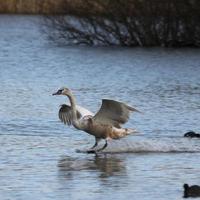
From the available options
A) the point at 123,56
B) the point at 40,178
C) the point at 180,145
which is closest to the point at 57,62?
the point at 123,56

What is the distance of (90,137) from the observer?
15398 mm

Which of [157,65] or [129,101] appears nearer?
[129,101]

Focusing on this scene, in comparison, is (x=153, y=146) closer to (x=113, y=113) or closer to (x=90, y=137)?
(x=113, y=113)

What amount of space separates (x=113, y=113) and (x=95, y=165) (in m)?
1.16

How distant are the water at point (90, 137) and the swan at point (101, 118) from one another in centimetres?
30

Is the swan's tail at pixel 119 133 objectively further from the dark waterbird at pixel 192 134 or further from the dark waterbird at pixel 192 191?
Result: the dark waterbird at pixel 192 191

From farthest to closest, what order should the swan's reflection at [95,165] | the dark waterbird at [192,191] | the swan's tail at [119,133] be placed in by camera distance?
the swan's tail at [119,133]
the swan's reflection at [95,165]
the dark waterbird at [192,191]

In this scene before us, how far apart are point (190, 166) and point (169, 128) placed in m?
4.05

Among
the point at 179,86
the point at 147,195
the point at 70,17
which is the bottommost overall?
the point at 147,195

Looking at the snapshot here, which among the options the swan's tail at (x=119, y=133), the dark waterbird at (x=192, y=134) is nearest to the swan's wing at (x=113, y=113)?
the swan's tail at (x=119, y=133)

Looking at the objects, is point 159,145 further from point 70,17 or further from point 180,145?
point 70,17

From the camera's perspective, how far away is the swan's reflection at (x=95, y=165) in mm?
12023

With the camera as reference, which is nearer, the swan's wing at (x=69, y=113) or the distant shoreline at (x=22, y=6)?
the swan's wing at (x=69, y=113)

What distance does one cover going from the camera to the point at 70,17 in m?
39.3
